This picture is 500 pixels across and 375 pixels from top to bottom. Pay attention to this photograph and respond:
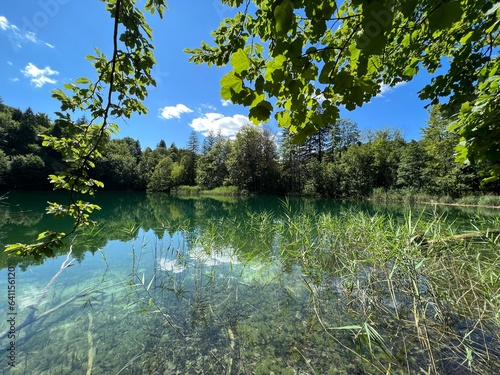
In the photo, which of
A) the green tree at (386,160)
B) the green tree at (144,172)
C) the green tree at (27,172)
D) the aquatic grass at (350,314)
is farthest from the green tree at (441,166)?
the green tree at (27,172)

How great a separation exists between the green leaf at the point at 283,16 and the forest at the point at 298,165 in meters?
22.8

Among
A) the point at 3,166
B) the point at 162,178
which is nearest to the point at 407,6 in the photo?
the point at 3,166

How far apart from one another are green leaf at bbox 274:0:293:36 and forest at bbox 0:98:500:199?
22.8 metres

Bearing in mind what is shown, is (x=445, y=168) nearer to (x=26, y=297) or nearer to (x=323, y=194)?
(x=323, y=194)

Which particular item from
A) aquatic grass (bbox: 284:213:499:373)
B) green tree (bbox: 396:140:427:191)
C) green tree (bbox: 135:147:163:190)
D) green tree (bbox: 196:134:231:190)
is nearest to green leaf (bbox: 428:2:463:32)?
aquatic grass (bbox: 284:213:499:373)

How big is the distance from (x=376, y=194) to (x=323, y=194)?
6.75 m

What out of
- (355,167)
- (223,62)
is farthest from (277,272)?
(355,167)

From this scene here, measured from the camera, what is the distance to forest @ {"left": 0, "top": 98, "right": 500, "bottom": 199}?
22.9m

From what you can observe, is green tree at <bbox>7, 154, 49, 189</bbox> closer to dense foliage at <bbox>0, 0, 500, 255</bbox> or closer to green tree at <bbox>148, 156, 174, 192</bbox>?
green tree at <bbox>148, 156, 174, 192</bbox>

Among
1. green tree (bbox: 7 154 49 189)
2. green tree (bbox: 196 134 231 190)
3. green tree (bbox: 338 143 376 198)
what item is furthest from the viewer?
green tree (bbox: 196 134 231 190)

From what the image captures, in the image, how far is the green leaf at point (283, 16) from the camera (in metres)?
0.84

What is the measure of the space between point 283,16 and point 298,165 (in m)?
33.3

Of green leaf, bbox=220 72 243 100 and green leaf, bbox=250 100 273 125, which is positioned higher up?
green leaf, bbox=220 72 243 100

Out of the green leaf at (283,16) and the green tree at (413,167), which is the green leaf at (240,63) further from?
the green tree at (413,167)
